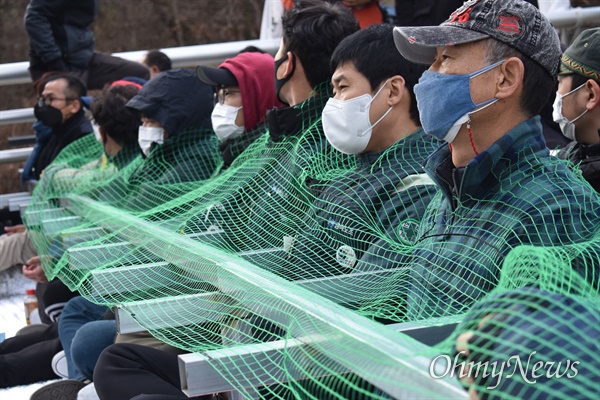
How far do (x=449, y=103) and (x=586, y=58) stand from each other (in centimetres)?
104

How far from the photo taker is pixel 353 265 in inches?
120

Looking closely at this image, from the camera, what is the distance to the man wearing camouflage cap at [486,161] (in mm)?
2404

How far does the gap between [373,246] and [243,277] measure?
0.51 meters

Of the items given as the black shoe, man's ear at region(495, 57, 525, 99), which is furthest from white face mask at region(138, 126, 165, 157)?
man's ear at region(495, 57, 525, 99)

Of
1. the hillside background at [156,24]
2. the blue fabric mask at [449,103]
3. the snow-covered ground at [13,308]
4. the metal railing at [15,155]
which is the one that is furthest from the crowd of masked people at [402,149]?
the hillside background at [156,24]

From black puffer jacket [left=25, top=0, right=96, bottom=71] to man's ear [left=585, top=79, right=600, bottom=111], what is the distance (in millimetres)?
5654

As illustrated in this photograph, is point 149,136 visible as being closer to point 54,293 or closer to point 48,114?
point 54,293

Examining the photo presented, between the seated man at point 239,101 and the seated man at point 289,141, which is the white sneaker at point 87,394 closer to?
the seated man at point 289,141

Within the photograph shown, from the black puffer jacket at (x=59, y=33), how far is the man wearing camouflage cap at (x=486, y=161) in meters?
5.84

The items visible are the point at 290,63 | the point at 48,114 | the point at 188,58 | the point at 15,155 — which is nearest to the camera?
the point at 290,63

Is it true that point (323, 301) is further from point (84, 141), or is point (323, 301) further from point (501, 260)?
point (84, 141)

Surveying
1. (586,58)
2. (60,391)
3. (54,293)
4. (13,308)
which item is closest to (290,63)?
(586,58)

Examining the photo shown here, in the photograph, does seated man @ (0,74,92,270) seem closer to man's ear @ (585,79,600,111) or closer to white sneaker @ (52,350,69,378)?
white sneaker @ (52,350,69,378)

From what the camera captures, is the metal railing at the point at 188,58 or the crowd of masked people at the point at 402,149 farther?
the metal railing at the point at 188,58
